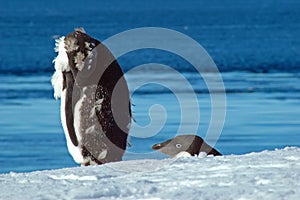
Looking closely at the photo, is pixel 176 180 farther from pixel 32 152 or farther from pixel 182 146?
pixel 32 152

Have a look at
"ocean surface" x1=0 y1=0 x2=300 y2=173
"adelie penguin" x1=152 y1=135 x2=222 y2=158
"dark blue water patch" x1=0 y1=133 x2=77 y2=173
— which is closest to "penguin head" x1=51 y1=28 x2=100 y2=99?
"ocean surface" x1=0 y1=0 x2=300 y2=173

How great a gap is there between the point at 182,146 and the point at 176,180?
2.81 meters

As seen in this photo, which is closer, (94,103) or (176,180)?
(176,180)

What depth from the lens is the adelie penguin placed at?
748cm

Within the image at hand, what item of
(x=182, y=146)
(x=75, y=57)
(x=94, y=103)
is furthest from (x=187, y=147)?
(x=75, y=57)

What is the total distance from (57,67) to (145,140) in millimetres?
5096

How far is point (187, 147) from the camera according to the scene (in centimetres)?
759

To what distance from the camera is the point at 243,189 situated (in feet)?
14.6

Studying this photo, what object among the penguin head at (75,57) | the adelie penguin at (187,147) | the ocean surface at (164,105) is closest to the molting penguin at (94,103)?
the penguin head at (75,57)

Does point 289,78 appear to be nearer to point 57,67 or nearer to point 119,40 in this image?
point 57,67

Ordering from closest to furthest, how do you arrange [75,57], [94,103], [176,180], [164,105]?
[176,180] < [94,103] < [75,57] < [164,105]

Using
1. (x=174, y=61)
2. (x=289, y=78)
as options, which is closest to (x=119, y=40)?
(x=174, y=61)

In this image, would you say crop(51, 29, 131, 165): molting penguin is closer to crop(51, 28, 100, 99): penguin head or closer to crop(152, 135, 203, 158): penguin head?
crop(51, 28, 100, 99): penguin head

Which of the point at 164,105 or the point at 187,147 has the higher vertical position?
the point at 164,105
